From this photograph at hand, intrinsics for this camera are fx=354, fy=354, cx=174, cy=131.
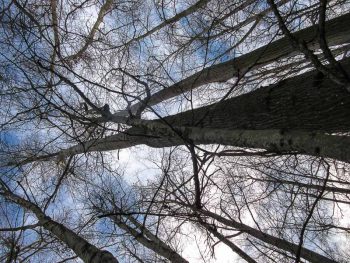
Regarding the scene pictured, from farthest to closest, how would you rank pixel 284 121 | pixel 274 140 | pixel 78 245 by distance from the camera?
1. pixel 78 245
2. pixel 284 121
3. pixel 274 140

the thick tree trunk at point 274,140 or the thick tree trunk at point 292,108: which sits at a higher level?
the thick tree trunk at point 292,108

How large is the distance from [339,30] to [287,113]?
1.35 m

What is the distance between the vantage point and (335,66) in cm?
139

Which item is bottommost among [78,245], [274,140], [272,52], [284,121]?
[78,245]

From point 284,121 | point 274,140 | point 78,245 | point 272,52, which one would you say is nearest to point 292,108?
point 284,121

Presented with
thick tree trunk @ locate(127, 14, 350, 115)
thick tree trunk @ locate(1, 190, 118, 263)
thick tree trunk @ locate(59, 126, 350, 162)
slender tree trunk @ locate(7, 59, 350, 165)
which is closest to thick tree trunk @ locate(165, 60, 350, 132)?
slender tree trunk @ locate(7, 59, 350, 165)

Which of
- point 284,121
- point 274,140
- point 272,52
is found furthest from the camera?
point 272,52

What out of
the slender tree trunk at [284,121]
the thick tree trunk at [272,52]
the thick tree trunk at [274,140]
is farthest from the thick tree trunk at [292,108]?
the thick tree trunk at [272,52]

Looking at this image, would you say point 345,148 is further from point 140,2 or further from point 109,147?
point 140,2

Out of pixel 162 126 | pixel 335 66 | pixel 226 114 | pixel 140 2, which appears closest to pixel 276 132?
pixel 335 66

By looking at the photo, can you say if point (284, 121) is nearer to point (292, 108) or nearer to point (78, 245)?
point (292, 108)

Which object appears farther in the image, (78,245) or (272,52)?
(272,52)

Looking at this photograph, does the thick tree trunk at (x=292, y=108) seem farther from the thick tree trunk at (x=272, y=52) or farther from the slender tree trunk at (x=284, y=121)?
the thick tree trunk at (x=272, y=52)

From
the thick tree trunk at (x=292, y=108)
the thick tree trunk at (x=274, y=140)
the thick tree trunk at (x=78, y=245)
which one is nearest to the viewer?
the thick tree trunk at (x=274, y=140)
